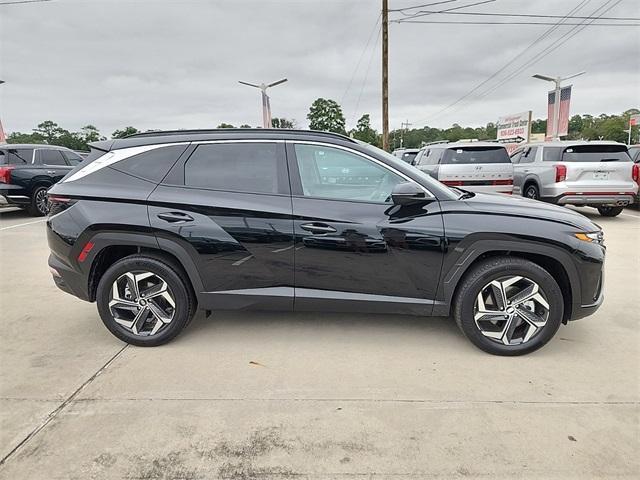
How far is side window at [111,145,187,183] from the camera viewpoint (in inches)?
133

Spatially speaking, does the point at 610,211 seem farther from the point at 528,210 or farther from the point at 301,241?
the point at 301,241

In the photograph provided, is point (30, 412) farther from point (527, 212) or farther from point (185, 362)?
point (527, 212)

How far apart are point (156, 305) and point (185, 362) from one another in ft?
1.73

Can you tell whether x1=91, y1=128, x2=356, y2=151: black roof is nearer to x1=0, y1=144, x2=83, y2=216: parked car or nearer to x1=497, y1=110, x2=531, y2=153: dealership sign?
x1=0, y1=144, x2=83, y2=216: parked car

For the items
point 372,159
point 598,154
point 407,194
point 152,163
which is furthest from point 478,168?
point 152,163

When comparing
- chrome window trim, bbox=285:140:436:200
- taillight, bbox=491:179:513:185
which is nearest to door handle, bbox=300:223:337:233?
chrome window trim, bbox=285:140:436:200

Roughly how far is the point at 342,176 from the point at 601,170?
8028 mm

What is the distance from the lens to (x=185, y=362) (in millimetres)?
3195

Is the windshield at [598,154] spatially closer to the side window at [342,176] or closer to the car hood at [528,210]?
the car hood at [528,210]

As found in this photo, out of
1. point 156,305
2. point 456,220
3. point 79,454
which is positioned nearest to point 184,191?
point 156,305

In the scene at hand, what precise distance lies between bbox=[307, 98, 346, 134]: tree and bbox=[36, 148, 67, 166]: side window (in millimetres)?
56569

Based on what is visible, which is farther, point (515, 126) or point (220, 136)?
point (515, 126)

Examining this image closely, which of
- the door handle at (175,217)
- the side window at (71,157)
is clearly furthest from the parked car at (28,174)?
the door handle at (175,217)

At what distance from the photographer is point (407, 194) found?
3.06 m
